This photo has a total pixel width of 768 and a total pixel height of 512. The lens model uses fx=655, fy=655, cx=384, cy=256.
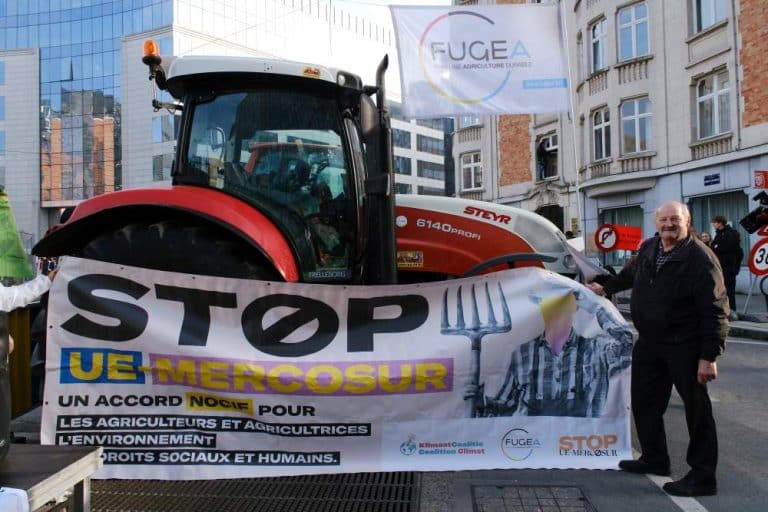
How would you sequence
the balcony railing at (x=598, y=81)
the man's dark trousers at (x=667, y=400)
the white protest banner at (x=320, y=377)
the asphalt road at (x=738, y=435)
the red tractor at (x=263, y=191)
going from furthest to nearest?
the balcony railing at (x=598, y=81)
the red tractor at (x=263, y=191)
the man's dark trousers at (x=667, y=400)
the asphalt road at (x=738, y=435)
the white protest banner at (x=320, y=377)

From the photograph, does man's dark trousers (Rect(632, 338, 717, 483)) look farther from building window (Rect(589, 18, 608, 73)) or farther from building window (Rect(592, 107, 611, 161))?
building window (Rect(589, 18, 608, 73))

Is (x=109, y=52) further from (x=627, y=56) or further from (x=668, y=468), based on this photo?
(x=668, y=468)

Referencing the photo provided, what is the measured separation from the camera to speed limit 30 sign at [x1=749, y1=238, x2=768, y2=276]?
11.5m

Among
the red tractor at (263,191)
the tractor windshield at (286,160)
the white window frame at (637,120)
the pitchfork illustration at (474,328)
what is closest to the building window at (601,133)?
the white window frame at (637,120)

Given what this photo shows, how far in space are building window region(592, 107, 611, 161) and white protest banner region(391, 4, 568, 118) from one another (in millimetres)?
19021

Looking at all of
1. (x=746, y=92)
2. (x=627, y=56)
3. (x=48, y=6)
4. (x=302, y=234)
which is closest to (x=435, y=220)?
(x=302, y=234)

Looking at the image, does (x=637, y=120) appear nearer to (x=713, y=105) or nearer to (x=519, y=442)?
(x=713, y=105)

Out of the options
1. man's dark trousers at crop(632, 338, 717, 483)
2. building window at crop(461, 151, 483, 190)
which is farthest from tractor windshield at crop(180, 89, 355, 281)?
building window at crop(461, 151, 483, 190)

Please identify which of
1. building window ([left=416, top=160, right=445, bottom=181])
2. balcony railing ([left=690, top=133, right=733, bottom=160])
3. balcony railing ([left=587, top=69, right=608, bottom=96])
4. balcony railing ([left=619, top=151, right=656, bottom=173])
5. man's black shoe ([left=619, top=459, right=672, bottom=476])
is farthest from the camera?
building window ([left=416, top=160, right=445, bottom=181])

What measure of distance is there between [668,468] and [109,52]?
56.0 metres

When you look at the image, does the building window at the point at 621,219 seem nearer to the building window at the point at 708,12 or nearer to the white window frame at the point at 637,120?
the white window frame at the point at 637,120

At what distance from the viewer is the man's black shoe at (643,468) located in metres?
4.24

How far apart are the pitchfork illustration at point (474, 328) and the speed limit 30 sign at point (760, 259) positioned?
31.5 feet

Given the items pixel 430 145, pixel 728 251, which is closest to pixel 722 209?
pixel 728 251
